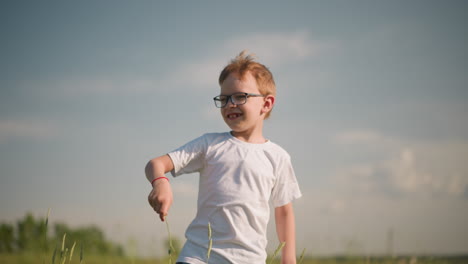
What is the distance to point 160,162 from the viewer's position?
2.69m

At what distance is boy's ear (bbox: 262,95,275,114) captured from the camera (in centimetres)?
325

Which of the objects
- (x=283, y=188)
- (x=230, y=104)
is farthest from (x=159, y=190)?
(x=283, y=188)

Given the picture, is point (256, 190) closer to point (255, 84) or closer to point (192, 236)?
point (192, 236)

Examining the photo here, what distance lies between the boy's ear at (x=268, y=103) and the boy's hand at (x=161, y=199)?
116 cm

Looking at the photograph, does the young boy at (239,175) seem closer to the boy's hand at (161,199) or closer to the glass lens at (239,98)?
the glass lens at (239,98)

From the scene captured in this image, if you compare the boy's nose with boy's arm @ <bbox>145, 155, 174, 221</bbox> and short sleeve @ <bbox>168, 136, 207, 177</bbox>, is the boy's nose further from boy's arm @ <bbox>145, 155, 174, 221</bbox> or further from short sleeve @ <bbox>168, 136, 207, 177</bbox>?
boy's arm @ <bbox>145, 155, 174, 221</bbox>

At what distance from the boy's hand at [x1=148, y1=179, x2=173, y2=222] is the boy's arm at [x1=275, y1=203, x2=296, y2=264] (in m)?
1.19

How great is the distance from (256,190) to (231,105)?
0.63 metres

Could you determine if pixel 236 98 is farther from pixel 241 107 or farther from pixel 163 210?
pixel 163 210

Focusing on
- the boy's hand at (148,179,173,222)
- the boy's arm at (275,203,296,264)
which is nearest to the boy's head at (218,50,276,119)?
the boy's arm at (275,203,296,264)

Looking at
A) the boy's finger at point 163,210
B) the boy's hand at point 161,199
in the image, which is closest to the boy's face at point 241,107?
the boy's hand at point 161,199

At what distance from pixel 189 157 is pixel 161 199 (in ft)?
2.25

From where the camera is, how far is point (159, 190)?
2.34 metres

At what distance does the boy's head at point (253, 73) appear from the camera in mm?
3119
